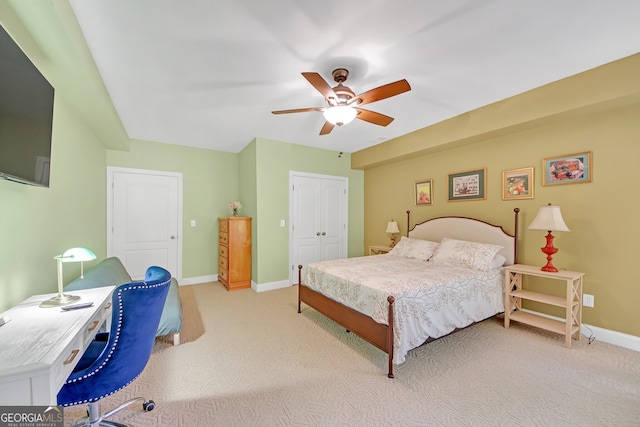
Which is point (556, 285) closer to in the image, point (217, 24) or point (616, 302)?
point (616, 302)

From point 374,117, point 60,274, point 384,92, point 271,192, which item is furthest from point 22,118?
point 271,192

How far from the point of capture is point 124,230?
435 centimetres

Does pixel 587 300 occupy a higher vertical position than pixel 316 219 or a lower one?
lower

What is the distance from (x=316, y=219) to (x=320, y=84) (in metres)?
3.24

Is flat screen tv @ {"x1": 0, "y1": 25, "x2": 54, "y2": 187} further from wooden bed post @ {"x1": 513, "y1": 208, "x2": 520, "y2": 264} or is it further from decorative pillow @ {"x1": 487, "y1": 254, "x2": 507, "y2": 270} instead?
wooden bed post @ {"x1": 513, "y1": 208, "x2": 520, "y2": 264}

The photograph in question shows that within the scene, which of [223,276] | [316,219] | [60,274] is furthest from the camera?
[316,219]

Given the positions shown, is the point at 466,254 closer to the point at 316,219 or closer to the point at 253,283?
the point at 316,219

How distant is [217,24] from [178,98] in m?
1.42

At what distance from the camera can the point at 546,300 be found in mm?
2723

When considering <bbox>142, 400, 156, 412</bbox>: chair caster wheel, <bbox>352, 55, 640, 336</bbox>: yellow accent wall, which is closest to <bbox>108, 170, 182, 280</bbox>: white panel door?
<bbox>142, 400, 156, 412</bbox>: chair caster wheel

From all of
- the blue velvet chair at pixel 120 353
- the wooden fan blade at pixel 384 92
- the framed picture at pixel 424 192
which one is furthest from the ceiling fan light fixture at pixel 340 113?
the framed picture at pixel 424 192

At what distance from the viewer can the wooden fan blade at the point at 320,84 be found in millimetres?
1918

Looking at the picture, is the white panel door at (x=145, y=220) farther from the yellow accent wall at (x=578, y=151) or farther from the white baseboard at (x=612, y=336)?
the white baseboard at (x=612, y=336)

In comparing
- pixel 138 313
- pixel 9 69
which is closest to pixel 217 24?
pixel 9 69
